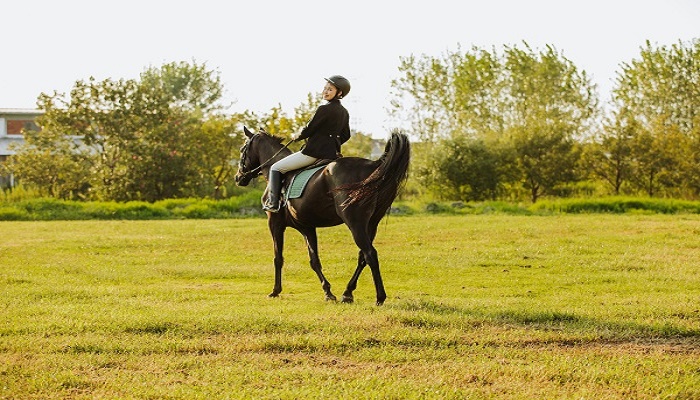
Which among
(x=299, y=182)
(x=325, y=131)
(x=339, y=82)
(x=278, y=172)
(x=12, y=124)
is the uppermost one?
(x=12, y=124)

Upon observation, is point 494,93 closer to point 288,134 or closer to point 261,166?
point 288,134

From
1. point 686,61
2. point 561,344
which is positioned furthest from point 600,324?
point 686,61

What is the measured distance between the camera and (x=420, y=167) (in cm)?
3975

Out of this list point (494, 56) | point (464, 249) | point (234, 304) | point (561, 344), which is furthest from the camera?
point (494, 56)

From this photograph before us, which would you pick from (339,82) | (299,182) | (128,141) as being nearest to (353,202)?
(299,182)

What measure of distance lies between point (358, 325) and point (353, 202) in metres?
1.97

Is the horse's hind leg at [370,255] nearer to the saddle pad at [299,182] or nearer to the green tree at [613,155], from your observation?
the saddle pad at [299,182]

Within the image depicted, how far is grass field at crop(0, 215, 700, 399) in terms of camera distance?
718cm

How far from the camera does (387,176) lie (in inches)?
425

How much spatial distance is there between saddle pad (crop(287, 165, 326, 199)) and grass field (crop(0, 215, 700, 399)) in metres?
1.38

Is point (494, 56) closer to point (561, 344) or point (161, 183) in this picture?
point (161, 183)

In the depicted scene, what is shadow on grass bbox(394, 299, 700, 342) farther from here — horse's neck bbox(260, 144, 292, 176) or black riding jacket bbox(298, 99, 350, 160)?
horse's neck bbox(260, 144, 292, 176)

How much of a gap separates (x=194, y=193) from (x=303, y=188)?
25.7m

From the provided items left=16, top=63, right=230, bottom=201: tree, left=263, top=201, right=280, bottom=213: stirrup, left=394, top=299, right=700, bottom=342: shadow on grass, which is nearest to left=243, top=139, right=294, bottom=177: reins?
left=263, top=201, right=280, bottom=213: stirrup
